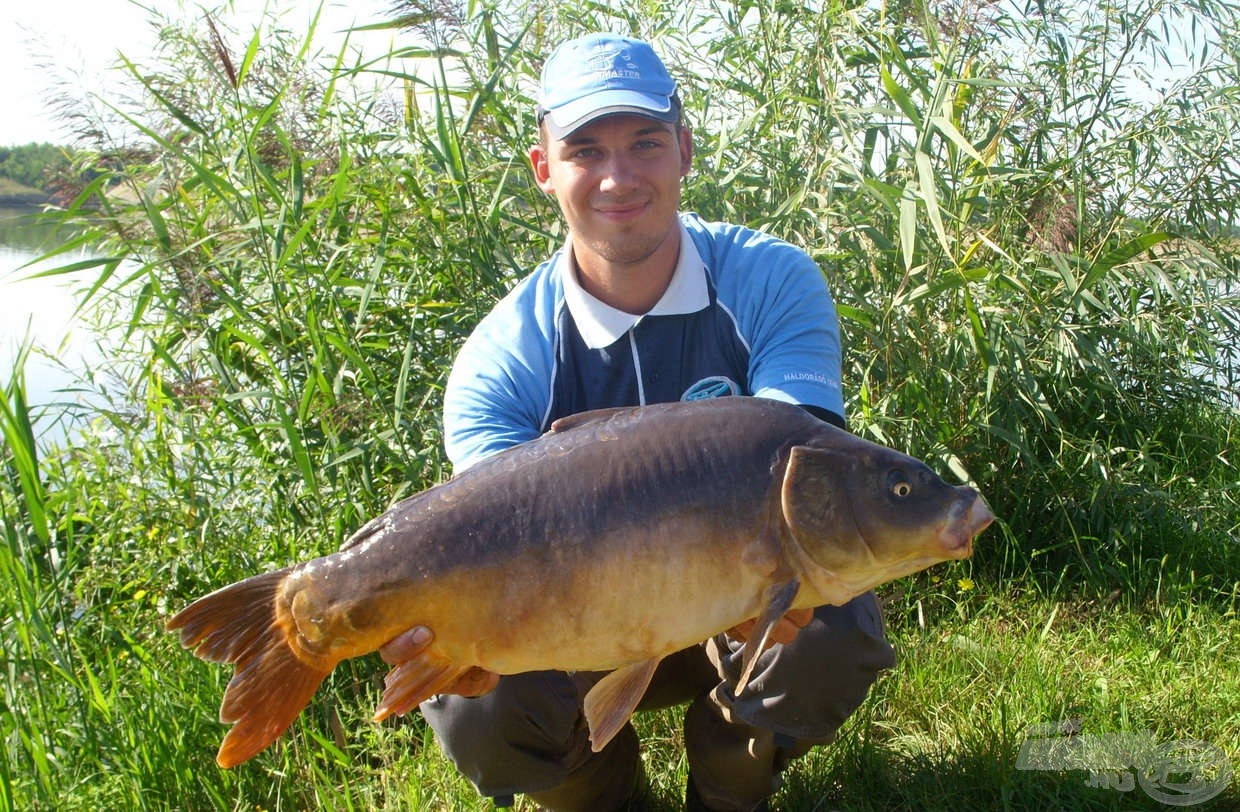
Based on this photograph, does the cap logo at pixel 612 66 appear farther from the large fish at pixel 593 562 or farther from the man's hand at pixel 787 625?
the man's hand at pixel 787 625

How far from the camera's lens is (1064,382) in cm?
337

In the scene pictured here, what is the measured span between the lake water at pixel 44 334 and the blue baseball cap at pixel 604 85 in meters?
1.21

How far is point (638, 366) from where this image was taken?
7.95 ft

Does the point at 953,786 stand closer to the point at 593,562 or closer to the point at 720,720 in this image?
the point at 720,720

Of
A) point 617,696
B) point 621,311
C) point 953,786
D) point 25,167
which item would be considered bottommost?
point 953,786

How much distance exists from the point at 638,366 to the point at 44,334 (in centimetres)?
256

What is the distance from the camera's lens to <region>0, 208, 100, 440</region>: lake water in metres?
3.12

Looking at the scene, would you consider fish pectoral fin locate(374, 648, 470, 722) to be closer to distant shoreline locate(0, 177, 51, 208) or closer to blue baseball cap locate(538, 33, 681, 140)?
blue baseball cap locate(538, 33, 681, 140)

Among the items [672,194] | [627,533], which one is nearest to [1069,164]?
[672,194]

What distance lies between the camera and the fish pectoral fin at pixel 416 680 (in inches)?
68.6

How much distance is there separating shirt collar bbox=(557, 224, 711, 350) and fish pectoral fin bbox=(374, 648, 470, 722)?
0.87m

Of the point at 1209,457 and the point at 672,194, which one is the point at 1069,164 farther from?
the point at 672,194

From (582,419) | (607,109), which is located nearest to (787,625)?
(582,419)

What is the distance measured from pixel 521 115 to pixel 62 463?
1.86 metres
